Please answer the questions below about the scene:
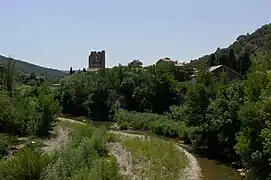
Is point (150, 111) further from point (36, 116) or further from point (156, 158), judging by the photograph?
point (156, 158)

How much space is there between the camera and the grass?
2552cm

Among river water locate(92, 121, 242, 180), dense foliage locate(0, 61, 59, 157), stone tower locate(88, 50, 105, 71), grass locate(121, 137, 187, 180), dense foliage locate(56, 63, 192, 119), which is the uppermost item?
stone tower locate(88, 50, 105, 71)

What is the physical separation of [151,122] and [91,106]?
20.5 metres

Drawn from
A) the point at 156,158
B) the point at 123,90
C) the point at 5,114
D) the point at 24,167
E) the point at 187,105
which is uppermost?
the point at 123,90

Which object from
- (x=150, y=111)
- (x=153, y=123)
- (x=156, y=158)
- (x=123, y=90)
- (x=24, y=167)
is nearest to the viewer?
(x=24, y=167)

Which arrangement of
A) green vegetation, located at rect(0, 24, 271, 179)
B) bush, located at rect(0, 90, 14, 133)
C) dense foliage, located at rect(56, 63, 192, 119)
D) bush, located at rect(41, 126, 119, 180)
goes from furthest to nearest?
dense foliage, located at rect(56, 63, 192, 119) → bush, located at rect(0, 90, 14, 133) → green vegetation, located at rect(0, 24, 271, 179) → bush, located at rect(41, 126, 119, 180)

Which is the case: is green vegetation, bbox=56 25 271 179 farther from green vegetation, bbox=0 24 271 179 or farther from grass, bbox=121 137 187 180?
grass, bbox=121 137 187 180

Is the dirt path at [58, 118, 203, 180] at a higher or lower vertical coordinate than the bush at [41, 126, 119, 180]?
lower

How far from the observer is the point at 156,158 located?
1154 inches

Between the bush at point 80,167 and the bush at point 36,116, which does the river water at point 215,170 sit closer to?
the bush at point 80,167

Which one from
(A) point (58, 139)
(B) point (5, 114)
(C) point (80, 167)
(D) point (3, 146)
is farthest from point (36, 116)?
(C) point (80, 167)

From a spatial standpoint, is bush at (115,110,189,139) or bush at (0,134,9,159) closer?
bush at (0,134,9,159)

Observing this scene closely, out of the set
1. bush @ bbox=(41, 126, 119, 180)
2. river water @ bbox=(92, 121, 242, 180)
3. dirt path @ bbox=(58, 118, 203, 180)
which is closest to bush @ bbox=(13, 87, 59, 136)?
dirt path @ bbox=(58, 118, 203, 180)

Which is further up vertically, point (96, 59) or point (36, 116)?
point (96, 59)
